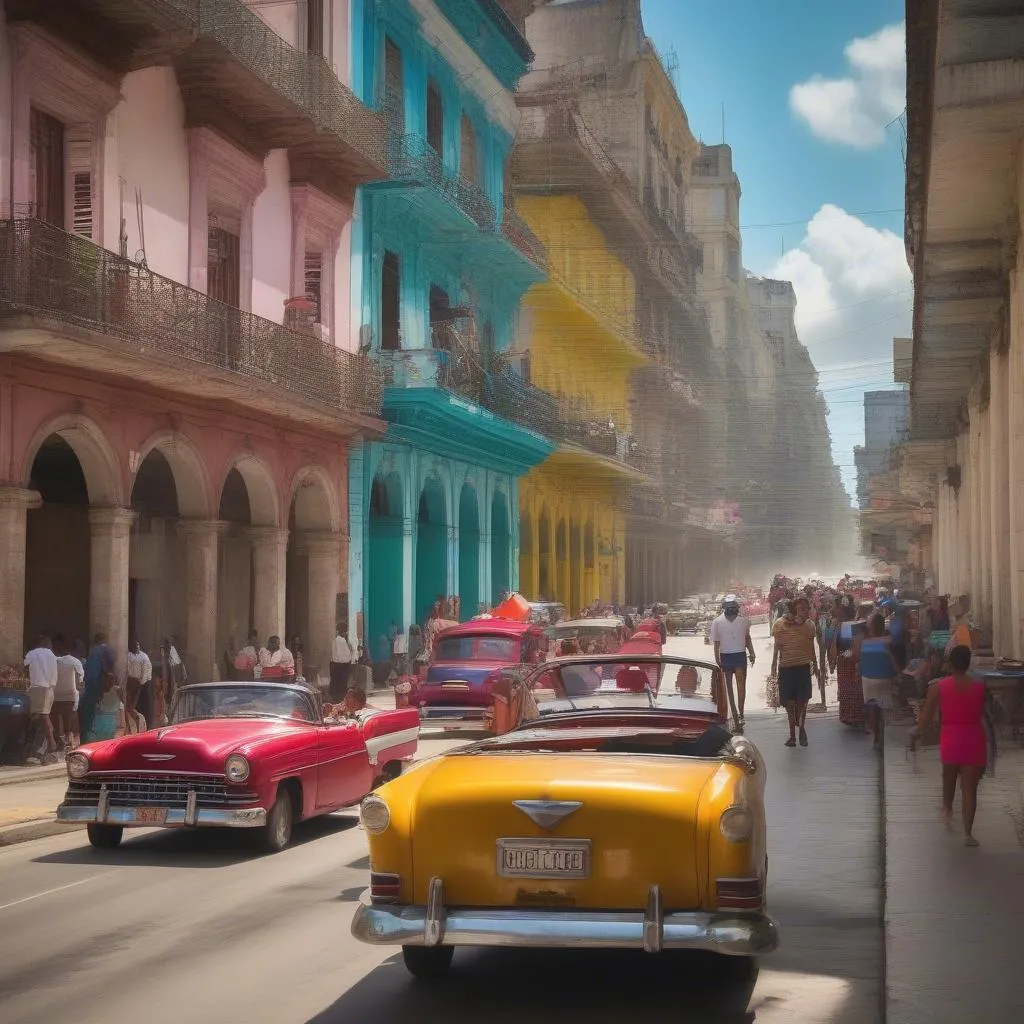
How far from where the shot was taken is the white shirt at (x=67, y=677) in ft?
55.3

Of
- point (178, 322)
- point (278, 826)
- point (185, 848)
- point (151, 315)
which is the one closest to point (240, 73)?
point (178, 322)

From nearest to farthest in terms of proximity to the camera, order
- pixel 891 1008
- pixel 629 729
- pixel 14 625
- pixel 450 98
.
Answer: pixel 891 1008, pixel 629 729, pixel 14 625, pixel 450 98

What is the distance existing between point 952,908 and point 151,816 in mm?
5051

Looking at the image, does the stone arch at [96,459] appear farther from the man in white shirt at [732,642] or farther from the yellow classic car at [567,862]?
the yellow classic car at [567,862]

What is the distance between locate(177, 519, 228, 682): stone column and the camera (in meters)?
22.0

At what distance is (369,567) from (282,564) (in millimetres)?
5277

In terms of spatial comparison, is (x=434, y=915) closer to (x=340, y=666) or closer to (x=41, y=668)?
(x=41, y=668)

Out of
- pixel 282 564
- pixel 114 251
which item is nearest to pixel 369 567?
pixel 282 564

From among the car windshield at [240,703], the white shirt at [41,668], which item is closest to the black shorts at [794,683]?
the car windshield at [240,703]

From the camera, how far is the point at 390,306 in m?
29.3

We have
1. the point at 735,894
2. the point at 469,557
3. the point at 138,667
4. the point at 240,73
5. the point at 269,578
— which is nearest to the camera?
the point at 735,894

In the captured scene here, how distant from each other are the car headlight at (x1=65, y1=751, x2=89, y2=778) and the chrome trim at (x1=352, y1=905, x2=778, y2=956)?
4.88m

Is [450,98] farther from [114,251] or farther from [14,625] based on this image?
[14,625]

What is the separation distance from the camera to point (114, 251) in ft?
63.0
